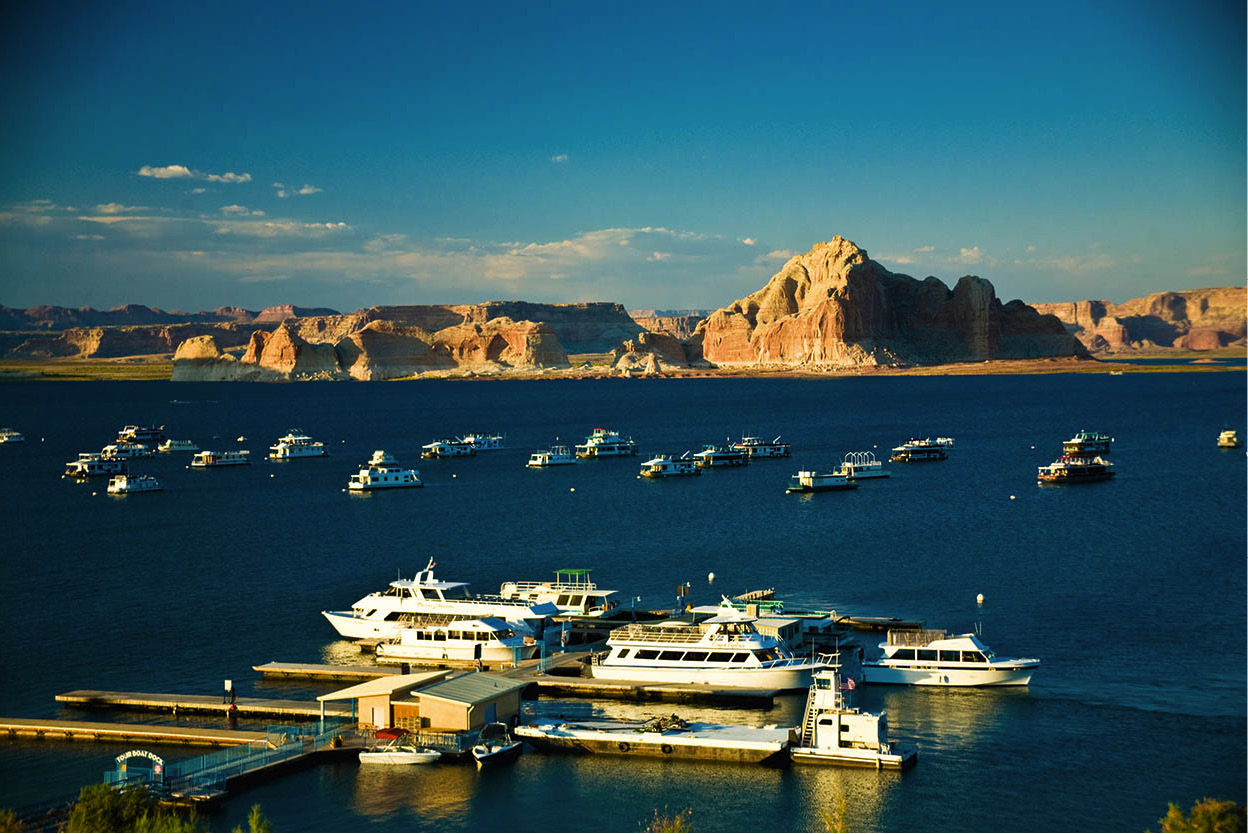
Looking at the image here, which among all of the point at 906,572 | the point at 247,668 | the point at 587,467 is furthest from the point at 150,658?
the point at 587,467

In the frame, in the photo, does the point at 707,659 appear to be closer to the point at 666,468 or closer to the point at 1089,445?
the point at 666,468

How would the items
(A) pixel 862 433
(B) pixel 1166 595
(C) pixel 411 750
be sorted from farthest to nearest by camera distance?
1. (A) pixel 862 433
2. (B) pixel 1166 595
3. (C) pixel 411 750

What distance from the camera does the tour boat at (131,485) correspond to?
111 metres

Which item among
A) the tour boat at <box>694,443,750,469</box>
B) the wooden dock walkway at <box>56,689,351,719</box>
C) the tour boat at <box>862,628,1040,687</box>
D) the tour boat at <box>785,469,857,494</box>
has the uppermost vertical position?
the tour boat at <box>694,443,750,469</box>

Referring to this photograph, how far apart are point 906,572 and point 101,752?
41.4 meters

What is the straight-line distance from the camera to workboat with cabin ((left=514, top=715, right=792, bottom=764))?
127 ft

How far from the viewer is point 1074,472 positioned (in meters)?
107

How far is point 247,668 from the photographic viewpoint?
50156 mm

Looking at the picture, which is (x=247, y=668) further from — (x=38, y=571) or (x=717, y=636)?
Answer: (x=38, y=571)

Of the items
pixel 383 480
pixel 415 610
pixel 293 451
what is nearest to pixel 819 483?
pixel 383 480

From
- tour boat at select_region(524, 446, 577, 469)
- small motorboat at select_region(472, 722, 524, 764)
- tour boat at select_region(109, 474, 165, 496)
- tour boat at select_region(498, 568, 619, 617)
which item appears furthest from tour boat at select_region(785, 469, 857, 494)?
small motorboat at select_region(472, 722, 524, 764)

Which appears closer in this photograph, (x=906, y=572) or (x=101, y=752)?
(x=101, y=752)

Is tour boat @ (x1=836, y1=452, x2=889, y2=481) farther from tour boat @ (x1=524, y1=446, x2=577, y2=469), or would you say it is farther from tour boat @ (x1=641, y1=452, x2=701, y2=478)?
tour boat @ (x1=524, y1=446, x2=577, y2=469)

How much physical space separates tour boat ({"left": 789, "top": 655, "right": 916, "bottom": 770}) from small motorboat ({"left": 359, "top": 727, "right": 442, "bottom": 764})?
11.2 meters
